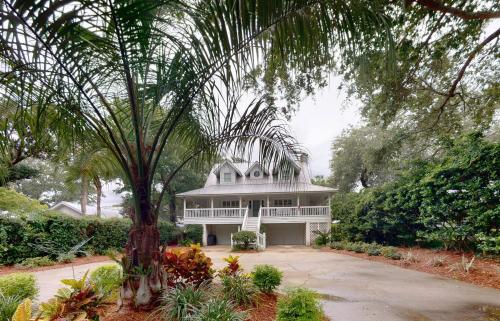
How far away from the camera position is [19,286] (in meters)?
4.62

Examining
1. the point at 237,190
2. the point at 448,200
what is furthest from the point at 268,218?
the point at 448,200

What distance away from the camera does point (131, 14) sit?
2457 millimetres

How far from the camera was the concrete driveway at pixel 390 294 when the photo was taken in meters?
4.24

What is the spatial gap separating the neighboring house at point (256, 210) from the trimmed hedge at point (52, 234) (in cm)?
590

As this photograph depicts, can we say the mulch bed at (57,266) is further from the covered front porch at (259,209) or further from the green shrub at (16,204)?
the covered front porch at (259,209)

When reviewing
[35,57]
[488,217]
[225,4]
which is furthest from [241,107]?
[488,217]

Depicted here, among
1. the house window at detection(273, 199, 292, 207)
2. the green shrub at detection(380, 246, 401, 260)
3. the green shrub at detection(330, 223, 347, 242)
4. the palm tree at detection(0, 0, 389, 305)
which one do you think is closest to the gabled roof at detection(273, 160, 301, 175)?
the palm tree at detection(0, 0, 389, 305)

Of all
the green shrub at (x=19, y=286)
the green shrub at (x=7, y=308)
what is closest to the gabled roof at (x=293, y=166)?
the green shrub at (x=7, y=308)

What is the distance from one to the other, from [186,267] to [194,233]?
16.3m

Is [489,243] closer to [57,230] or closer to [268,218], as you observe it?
[268,218]

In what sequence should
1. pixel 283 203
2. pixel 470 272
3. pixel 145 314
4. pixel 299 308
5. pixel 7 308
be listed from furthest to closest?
pixel 283 203 → pixel 470 272 → pixel 145 314 → pixel 7 308 → pixel 299 308

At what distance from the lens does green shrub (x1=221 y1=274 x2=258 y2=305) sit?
4.24m

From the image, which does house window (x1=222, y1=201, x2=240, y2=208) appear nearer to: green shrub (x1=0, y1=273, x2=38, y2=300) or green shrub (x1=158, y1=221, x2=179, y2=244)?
green shrub (x1=158, y1=221, x2=179, y2=244)

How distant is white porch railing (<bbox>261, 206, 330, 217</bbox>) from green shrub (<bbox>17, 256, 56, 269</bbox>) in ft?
39.5
